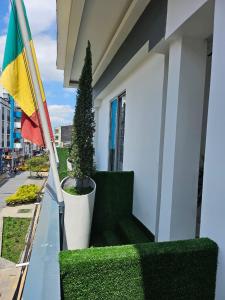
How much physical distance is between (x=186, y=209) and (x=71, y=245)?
7.53ft

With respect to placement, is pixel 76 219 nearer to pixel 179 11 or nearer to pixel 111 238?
pixel 111 238

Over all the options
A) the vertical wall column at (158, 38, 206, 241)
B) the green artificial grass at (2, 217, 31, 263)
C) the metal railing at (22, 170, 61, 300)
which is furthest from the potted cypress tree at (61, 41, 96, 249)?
the green artificial grass at (2, 217, 31, 263)

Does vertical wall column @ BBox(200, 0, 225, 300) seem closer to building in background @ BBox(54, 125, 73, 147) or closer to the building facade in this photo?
the building facade

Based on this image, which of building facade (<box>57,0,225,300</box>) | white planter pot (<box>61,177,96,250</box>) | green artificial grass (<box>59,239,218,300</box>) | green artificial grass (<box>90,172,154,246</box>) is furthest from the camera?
green artificial grass (<box>90,172,154,246</box>)

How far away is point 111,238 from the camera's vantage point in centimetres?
511

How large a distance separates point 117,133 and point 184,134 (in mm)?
5116

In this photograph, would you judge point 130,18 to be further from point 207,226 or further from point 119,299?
point 119,299

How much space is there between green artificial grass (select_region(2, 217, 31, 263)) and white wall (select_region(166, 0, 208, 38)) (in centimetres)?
842

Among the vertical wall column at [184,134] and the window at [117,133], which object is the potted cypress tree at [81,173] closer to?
the vertical wall column at [184,134]

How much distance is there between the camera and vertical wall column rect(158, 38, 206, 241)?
10.4 feet

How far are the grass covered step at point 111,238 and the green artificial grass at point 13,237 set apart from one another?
4.74 metres

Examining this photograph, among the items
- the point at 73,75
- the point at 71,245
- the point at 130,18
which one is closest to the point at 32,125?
the point at 71,245

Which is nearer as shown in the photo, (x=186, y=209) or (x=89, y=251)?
(x=89, y=251)

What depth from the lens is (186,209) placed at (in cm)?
330
